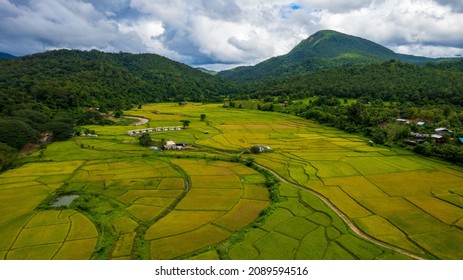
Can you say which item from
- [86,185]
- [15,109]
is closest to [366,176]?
[86,185]

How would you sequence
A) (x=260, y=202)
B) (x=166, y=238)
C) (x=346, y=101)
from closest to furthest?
1. (x=166, y=238)
2. (x=260, y=202)
3. (x=346, y=101)

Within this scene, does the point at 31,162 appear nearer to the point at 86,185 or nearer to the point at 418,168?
the point at 86,185

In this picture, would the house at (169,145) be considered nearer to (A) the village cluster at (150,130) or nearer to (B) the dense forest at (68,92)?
(A) the village cluster at (150,130)

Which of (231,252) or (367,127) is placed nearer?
(231,252)

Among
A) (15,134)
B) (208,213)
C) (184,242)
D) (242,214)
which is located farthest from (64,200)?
(15,134)

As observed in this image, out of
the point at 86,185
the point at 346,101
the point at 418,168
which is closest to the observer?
the point at 86,185
